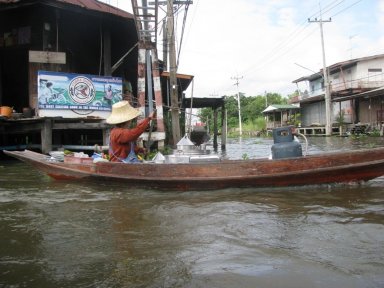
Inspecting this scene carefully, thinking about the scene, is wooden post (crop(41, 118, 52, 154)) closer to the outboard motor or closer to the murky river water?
the murky river water

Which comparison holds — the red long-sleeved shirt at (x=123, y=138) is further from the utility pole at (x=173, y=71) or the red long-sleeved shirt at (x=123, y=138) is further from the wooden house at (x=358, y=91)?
the wooden house at (x=358, y=91)

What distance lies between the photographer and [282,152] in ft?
19.5

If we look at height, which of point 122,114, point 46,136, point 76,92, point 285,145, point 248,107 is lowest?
point 285,145

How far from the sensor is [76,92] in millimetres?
10570

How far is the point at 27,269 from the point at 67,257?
0.33m

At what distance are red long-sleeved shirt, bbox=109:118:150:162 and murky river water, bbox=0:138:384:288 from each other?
897 mm

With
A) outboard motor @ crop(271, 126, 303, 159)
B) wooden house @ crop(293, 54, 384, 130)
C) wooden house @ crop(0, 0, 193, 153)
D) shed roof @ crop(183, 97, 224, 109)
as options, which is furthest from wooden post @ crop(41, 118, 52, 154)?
wooden house @ crop(293, 54, 384, 130)

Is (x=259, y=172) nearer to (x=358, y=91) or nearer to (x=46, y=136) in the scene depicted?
(x=46, y=136)

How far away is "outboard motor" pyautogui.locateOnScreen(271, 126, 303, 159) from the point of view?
5910 millimetres

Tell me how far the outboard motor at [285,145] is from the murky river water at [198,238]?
53cm

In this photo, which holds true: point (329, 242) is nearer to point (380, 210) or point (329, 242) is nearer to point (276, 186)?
point (380, 210)

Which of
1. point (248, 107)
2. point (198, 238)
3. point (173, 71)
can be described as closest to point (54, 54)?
point (173, 71)

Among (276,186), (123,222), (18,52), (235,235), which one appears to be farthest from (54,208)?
(18,52)

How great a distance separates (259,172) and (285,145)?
0.62 metres
